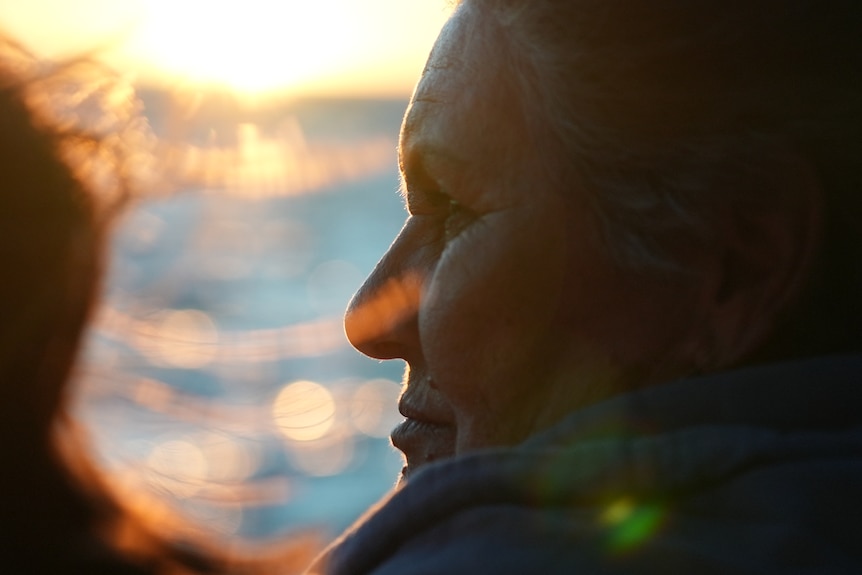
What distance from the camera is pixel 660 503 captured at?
37.4 inches

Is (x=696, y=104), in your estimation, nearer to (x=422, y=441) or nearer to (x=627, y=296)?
(x=627, y=296)

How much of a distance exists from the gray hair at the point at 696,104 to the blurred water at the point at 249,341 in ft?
2.11

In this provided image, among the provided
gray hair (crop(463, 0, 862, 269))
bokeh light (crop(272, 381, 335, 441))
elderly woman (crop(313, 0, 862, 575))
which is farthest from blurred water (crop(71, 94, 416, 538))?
gray hair (crop(463, 0, 862, 269))

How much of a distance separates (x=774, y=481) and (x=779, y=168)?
422mm

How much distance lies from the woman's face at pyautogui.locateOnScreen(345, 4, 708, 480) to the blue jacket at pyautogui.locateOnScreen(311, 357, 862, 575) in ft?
0.86

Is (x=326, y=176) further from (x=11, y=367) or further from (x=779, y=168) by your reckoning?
(x=779, y=168)

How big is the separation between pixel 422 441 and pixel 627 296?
1.22ft

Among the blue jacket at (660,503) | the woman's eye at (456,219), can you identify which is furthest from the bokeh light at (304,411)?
the blue jacket at (660,503)

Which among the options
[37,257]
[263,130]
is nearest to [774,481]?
[37,257]

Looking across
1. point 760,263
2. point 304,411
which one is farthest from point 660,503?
point 304,411

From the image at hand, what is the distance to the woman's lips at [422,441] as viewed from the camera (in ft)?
4.91

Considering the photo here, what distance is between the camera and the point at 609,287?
1320 mm

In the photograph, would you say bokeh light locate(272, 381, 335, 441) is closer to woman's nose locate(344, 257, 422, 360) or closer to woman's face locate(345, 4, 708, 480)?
woman's nose locate(344, 257, 422, 360)

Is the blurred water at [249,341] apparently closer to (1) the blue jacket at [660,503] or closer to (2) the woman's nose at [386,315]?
(2) the woman's nose at [386,315]
